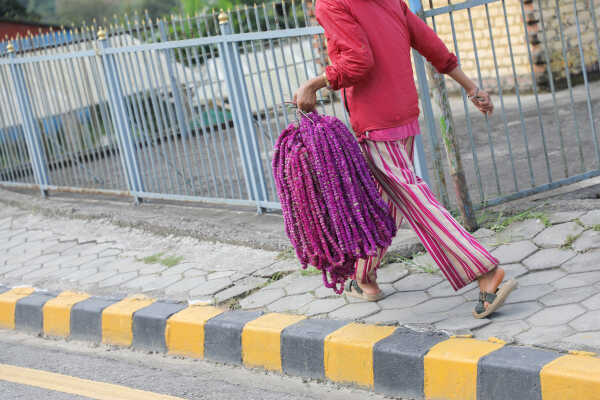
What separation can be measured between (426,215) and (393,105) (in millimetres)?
523

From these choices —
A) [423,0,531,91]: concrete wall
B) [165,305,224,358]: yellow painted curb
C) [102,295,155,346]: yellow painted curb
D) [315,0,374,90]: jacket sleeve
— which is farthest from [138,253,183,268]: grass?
[423,0,531,91]: concrete wall

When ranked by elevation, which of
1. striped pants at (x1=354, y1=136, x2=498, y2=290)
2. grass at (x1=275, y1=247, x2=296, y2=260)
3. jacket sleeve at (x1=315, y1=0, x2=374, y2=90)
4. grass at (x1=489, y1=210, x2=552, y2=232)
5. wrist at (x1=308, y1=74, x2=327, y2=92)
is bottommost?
grass at (x1=275, y1=247, x2=296, y2=260)

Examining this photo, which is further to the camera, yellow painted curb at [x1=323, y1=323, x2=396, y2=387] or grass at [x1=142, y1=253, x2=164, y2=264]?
grass at [x1=142, y1=253, x2=164, y2=264]

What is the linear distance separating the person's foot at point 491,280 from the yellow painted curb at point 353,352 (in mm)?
455

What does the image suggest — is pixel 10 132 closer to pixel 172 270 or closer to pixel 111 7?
pixel 172 270

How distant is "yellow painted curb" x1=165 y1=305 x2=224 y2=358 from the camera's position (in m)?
4.50

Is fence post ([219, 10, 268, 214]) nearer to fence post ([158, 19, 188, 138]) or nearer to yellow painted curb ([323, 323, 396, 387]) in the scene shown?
→ fence post ([158, 19, 188, 138])

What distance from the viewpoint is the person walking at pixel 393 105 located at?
12.1 feet

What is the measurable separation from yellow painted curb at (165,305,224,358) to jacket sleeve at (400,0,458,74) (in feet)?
5.79

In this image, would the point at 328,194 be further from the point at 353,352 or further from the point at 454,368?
the point at 454,368

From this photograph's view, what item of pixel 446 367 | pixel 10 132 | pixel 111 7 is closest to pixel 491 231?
pixel 446 367

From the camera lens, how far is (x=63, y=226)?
7.60 m

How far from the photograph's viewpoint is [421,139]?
501 centimetres

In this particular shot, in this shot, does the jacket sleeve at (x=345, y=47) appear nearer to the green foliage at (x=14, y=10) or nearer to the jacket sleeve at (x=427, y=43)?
the jacket sleeve at (x=427, y=43)
